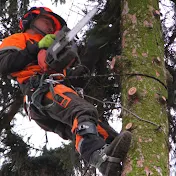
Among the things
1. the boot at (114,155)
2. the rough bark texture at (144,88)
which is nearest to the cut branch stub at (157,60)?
the rough bark texture at (144,88)

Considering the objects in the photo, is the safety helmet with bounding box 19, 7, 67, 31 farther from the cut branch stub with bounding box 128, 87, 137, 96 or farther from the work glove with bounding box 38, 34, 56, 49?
the cut branch stub with bounding box 128, 87, 137, 96

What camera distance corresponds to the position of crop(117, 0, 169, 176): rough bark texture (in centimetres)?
241

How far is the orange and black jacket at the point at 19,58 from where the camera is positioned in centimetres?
327

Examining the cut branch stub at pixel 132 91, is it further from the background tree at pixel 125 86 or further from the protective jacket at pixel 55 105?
the protective jacket at pixel 55 105

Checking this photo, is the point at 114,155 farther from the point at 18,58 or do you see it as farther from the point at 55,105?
the point at 18,58

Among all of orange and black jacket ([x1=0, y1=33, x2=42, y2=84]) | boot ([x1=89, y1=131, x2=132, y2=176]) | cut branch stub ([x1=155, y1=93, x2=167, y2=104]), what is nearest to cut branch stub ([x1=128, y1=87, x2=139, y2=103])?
cut branch stub ([x1=155, y1=93, x2=167, y2=104])

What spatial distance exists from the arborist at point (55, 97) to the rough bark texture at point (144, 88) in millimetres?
143

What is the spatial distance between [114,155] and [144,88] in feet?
1.81

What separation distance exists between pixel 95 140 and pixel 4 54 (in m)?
1.16

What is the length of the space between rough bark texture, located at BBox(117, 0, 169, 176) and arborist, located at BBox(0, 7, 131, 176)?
0.14 meters

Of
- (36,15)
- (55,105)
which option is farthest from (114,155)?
(36,15)

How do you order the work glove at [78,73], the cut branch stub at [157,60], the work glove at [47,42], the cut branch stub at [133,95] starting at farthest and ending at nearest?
the work glove at [78,73] < the work glove at [47,42] < the cut branch stub at [157,60] < the cut branch stub at [133,95]

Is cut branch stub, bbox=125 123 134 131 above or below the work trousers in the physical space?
below

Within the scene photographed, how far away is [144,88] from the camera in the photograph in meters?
2.76
